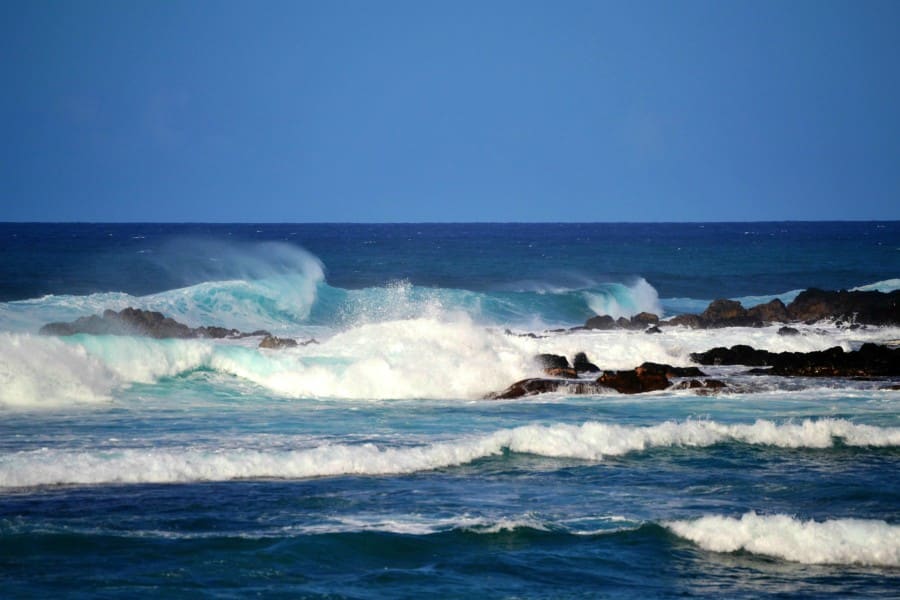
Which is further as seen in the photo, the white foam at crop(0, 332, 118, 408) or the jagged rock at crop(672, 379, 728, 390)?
the jagged rock at crop(672, 379, 728, 390)

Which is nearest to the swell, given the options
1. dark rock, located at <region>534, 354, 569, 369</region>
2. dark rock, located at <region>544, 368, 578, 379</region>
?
dark rock, located at <region>544, 368, 578, 379</region>

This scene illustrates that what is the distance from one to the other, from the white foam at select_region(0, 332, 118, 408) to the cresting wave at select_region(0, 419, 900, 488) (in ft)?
16.5

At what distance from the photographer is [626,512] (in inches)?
471

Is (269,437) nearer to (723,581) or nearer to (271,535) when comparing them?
(271,535)

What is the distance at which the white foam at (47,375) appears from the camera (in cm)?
1917

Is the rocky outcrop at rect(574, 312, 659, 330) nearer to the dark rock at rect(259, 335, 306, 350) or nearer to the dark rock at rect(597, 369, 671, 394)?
the dark rock at rect(259, 335, 306, 350)

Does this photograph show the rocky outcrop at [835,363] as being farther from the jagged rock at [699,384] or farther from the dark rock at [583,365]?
the dark rock at [583,365]

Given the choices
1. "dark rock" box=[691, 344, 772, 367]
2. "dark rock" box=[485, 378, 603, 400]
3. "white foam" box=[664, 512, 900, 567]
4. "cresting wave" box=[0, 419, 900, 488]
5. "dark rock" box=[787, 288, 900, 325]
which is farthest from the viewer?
"dark rock" box=[787, 288, 900, 325]

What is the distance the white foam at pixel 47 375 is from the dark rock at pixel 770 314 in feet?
60.1

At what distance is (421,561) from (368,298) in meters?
33.4

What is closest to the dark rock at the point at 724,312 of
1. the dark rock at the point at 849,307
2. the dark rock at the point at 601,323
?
the dark rock at the point at 849,307

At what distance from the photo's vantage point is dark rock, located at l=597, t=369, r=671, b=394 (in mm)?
20547

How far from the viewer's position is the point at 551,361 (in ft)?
76.5

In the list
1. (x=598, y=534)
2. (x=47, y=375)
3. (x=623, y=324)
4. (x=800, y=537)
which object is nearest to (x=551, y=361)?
(x=623, y=324)
